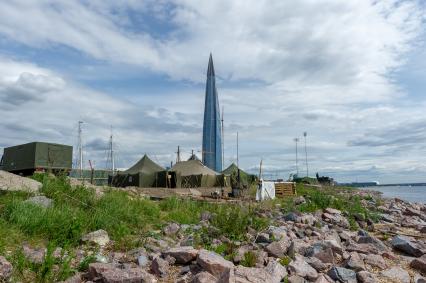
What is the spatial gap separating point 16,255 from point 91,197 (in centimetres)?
437

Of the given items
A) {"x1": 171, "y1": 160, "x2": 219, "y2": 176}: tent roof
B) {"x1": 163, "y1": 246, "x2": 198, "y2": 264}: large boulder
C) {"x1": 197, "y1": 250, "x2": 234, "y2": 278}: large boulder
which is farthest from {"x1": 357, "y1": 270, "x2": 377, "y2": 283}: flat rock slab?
{"x1": 171, "y1": 160, "x2": 219, "y2": 176}: tent roof

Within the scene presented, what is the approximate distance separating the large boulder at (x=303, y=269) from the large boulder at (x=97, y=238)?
3156mm

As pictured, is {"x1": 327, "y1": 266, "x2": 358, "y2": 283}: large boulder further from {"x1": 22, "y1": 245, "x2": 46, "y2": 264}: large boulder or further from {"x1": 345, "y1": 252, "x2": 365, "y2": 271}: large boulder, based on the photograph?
{"x1": 22, "y1": 245, "x2": 46, "y2": 264}: large boulder

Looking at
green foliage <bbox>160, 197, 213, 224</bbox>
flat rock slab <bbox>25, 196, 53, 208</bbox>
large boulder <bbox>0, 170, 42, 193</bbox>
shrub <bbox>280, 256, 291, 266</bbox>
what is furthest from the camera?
green foliage <bbox>160, 197, 213, 224</bbox>

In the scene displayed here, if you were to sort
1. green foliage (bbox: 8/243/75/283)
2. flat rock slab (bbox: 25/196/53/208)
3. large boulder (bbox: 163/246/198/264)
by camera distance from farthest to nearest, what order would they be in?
flat rock slab (bbox: 25/196/53/208)
large boulder (bbox: 163/246/198/264)
green foliage (bbox: 8/243/75/283)

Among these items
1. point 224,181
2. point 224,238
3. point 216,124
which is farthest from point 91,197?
point 216,124

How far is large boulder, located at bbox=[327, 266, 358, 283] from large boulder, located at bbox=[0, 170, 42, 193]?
6.62 meters

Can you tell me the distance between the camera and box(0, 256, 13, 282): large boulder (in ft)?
15.8

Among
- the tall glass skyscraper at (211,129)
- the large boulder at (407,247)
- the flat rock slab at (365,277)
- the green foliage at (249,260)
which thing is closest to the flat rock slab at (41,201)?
the green foliage at (249,260)

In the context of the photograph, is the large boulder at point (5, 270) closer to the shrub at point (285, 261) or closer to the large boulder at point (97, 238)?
the large boulder at point (97, 238)

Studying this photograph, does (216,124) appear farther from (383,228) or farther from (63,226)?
(63,226)

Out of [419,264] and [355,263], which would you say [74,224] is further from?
[419,264]

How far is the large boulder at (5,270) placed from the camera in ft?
15.8

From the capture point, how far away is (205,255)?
5859 mm
